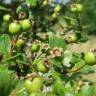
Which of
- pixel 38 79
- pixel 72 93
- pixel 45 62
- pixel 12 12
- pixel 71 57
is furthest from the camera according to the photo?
pixel 12 12

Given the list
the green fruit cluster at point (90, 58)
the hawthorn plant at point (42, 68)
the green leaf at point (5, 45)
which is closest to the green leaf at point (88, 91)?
the hawthorn plant at point (42, 68)

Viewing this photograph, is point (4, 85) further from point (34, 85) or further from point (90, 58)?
point (90, 58)

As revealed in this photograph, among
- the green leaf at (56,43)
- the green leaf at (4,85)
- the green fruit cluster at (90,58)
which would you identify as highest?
the green leaf at (4,85)

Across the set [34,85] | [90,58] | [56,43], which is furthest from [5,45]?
[34,85]

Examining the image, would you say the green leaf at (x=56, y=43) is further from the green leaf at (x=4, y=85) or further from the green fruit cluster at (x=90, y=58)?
the green leaf at (x=4, y=85)

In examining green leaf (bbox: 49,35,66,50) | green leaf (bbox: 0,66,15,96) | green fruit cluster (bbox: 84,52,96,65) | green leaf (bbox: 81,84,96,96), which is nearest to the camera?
green leaf (bbox: 0,66,15,96)

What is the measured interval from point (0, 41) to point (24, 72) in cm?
19

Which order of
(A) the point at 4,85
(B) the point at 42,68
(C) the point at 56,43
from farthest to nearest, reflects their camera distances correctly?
(C) the point at 56,43 → (B) the point at 42,68 → (A) the point at 4,85

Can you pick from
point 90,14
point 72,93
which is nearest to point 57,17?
point 72,93

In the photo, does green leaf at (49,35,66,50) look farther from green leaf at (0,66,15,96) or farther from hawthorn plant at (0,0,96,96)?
green leaf at (0,66,15,96)

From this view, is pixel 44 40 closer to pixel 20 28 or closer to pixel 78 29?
pixel 78 29

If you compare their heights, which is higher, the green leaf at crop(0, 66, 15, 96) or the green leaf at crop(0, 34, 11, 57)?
the green leaf at crop(0, 66, 15, 96)

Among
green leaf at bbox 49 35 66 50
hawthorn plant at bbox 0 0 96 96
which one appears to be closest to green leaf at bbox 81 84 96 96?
hawthorn plant at bbox 0 0 96 96

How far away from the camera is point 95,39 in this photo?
22.3m
